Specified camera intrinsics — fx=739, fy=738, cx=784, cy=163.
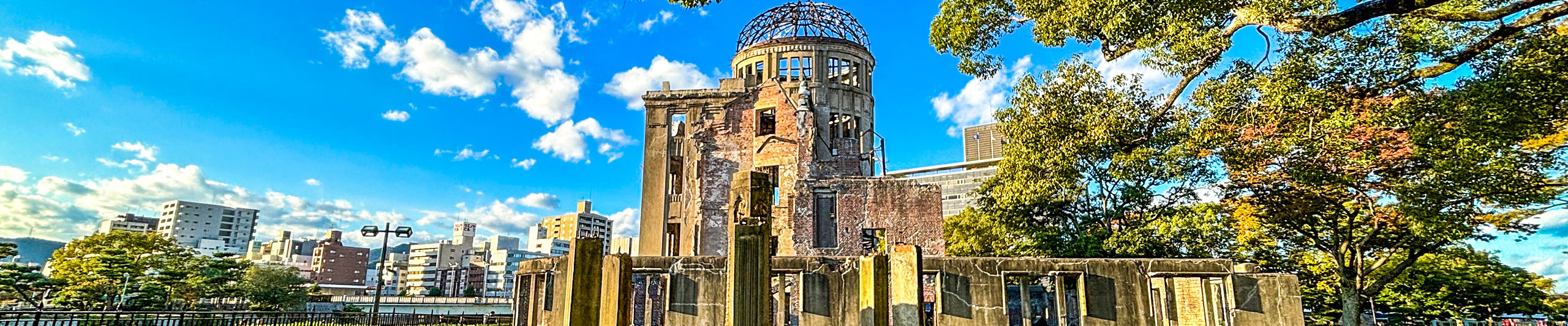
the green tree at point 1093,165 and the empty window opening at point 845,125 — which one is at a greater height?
the empty window opening at point 845,125

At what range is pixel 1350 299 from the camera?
21.4 m

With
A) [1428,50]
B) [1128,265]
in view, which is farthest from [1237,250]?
[1128,265]

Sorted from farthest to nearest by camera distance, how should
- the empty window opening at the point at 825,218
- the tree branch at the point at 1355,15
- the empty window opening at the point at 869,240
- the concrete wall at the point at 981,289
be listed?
the empty window opening at the point at 825,218, the empty window opening at the point at 869,240, the tree branch at the point at 1355,15, the concrete wall at the point at 981,289

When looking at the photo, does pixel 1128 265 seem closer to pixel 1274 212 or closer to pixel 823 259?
pixel 823 259

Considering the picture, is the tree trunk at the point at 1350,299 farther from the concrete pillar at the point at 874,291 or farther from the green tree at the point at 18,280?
the green tree at the point at 18,280

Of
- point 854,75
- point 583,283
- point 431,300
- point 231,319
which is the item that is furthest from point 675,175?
point 431,300

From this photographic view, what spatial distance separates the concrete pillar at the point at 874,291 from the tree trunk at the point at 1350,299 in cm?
2010

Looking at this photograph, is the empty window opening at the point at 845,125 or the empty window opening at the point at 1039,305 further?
the empty window opening at the point at 845,125

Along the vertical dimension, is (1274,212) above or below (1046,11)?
below

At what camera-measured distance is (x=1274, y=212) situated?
68.6 ft

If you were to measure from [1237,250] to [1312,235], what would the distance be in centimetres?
227

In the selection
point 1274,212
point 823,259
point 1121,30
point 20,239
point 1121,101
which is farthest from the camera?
point 20,239

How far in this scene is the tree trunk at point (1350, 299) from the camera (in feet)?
69.7

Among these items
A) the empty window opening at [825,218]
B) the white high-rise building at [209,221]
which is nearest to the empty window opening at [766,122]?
the empty window opening at [825,218]
